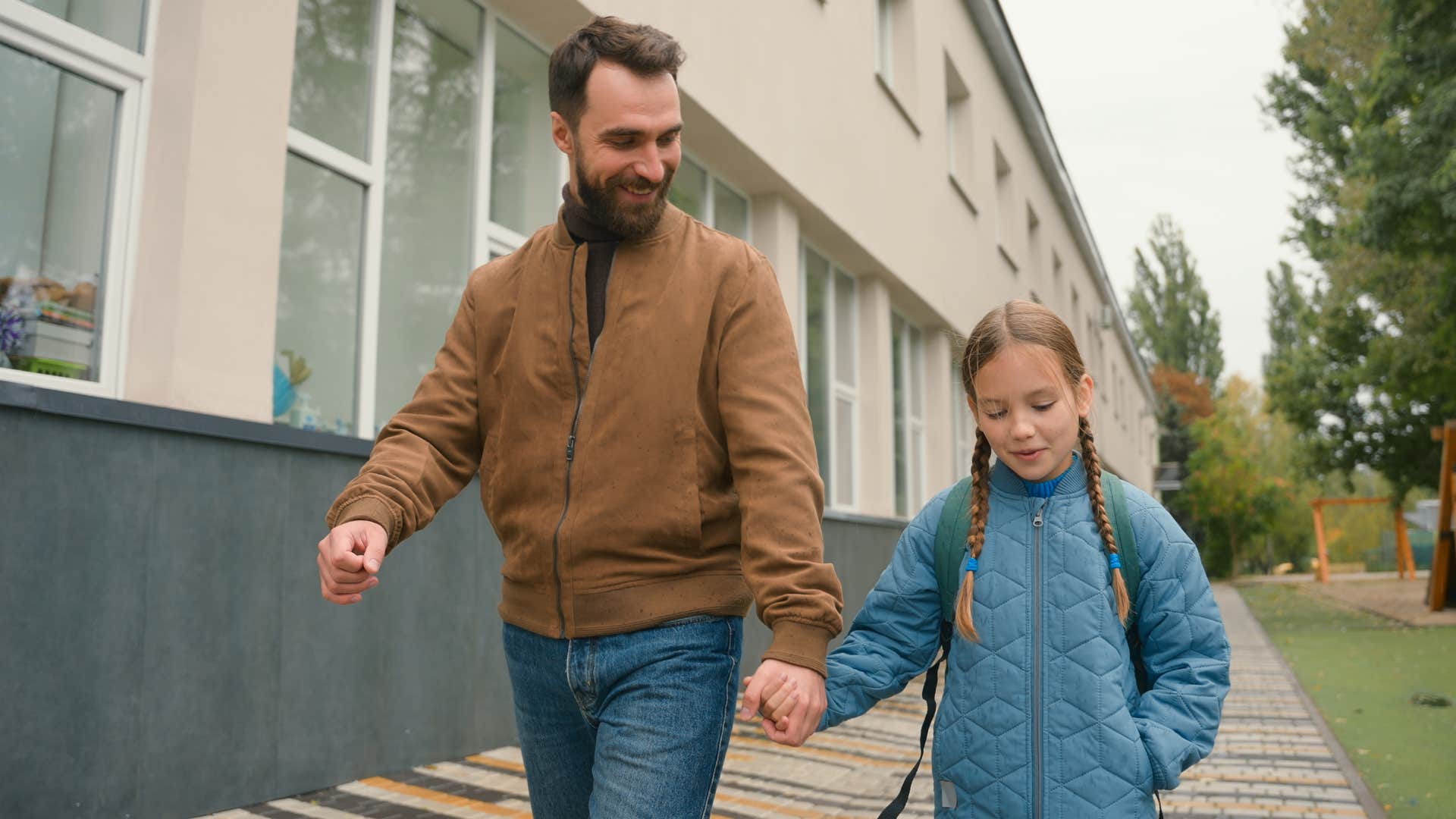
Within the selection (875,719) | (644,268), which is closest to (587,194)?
(644,268)

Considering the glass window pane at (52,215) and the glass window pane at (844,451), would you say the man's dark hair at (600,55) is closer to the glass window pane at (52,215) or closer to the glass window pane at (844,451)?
the glass window pane at (52,215)

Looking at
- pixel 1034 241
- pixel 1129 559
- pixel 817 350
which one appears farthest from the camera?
pixel 1034 241

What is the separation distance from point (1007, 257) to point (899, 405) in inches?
241

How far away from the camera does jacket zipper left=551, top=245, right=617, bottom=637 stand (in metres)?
1.98

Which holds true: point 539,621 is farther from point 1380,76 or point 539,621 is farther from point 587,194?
point 1380,76

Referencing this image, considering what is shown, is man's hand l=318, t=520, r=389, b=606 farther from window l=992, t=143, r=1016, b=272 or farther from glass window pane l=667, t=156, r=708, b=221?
window l=992, t=143, r=1016, b=272

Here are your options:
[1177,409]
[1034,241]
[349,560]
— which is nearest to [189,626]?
[349,560]

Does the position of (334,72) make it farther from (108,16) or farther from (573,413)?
(573,413)

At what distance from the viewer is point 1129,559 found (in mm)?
2207

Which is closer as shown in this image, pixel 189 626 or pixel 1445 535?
pixel 189 626

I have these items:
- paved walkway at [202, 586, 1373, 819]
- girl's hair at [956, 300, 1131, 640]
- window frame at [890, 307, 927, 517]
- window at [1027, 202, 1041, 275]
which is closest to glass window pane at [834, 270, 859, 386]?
window frame at [890, 307, 927, 517]

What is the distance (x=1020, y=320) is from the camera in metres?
2.34

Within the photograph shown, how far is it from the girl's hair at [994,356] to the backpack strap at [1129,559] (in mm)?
14

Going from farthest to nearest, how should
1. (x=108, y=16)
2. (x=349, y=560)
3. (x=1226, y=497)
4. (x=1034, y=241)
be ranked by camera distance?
(x=1226, y=497) < (x=1034, y=241) < (x=108, y=16) < (x=349, y=560)
